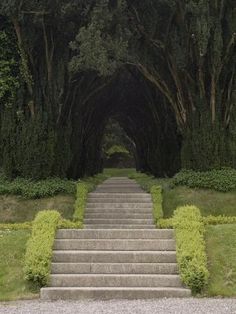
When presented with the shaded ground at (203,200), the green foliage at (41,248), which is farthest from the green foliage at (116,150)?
the green foliage at (41,248)

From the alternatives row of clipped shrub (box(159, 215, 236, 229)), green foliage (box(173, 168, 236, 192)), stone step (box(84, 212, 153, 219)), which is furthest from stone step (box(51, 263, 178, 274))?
green foliage (box(173, 168, 236, 192))

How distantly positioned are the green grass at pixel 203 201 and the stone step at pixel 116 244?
18.5 ft

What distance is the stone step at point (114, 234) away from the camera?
39.8 ft

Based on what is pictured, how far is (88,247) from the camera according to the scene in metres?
11.6

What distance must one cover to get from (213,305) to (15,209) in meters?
9.87

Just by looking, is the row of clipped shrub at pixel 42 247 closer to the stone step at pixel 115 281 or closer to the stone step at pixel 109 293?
the stone step at pixel 115 281

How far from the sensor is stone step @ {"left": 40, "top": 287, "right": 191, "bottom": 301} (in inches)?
376

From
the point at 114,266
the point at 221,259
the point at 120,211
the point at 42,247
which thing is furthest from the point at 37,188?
the point at 221,259

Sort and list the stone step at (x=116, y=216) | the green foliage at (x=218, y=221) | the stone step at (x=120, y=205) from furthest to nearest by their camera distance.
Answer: the stone step at (x=120, y=205)
the stone step at (x=116, y=216)
the green foliage at (x=218, y=221)

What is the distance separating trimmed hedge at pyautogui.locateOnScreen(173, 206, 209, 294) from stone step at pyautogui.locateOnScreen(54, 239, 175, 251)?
1.23 feet

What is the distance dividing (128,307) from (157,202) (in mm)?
8606

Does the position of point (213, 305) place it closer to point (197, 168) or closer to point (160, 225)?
point (160, 225)

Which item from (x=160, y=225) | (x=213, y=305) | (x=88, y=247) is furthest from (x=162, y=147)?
(x=213, y=305)

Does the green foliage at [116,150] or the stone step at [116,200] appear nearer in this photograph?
the stone step at [116,200]
